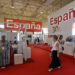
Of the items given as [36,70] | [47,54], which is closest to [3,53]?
[36,70]

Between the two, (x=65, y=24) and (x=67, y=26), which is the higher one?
(x=65, y=24)

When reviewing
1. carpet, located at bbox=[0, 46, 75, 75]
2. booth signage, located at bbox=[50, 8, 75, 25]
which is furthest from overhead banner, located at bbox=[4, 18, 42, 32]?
carpet, located at bbox=[0, 46, 75, 75]

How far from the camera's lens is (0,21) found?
13.6m

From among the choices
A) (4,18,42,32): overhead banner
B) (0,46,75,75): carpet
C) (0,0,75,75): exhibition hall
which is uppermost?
(4,18,42,32): overhead banner

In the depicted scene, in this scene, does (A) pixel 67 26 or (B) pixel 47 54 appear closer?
(A) pixel 67 26

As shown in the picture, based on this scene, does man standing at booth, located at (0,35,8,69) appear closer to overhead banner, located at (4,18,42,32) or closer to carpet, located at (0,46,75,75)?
carpet, located at (0,46,75,75)

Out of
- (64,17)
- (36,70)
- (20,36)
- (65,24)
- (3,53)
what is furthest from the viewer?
(20,36)

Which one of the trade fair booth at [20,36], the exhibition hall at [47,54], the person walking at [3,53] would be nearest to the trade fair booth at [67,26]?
the exhibition hall at [47,54]

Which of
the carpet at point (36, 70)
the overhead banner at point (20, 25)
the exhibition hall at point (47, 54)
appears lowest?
the carpet at point (36, 70)

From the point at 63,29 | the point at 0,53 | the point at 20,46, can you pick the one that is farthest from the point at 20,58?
Answer: the point at 63,29

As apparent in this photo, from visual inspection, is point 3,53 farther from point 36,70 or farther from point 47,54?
point 47,54

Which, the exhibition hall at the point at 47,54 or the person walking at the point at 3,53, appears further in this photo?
the person walking at the point at 3,53

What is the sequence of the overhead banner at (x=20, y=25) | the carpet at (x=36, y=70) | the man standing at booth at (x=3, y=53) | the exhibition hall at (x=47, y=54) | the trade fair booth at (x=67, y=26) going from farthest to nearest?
the overhead banner at (x=20, y=25) < the trade fair booth at (x=67, y=26) < the man standing at booth at (x=3, y=53) < the exhibition hall at (x=47, y=54) < the carpet at (x=36, y=70)

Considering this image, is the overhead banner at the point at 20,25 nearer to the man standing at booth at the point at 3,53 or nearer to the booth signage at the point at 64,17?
the booth signage at the point at 64,17
